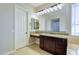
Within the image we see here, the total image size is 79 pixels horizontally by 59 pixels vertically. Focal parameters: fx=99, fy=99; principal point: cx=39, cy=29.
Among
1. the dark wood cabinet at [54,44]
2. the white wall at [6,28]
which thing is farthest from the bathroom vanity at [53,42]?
the white wall at [6,28]

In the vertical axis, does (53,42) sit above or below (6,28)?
below

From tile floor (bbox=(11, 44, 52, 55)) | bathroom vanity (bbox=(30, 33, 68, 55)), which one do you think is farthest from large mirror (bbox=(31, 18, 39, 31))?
tile floor (bbox=(11, 44, 52, 55))

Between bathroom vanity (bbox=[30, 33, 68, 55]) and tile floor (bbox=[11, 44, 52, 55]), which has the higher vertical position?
bathroom vanity (bbox=[30, 33, 68, 55])

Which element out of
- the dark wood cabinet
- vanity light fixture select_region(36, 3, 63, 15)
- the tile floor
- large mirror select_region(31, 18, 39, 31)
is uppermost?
vanity light fixture select_region(36, 3, 63, 15)

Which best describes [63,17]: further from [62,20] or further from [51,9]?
[51,9]

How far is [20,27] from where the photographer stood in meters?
3.84

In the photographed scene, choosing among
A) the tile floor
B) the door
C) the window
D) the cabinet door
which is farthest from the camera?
the door

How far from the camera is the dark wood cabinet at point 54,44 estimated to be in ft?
9.32

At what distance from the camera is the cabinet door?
9.15ft

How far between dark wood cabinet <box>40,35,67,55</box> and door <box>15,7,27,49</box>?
74 cm

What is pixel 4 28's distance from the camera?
10.2 feet

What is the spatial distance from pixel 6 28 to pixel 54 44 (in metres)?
1.63

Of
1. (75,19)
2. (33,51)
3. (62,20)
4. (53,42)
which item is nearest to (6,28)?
(33,51)

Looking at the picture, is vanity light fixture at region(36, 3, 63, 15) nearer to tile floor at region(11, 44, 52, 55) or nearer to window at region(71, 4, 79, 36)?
window at region(71, 4, 79, 36)
